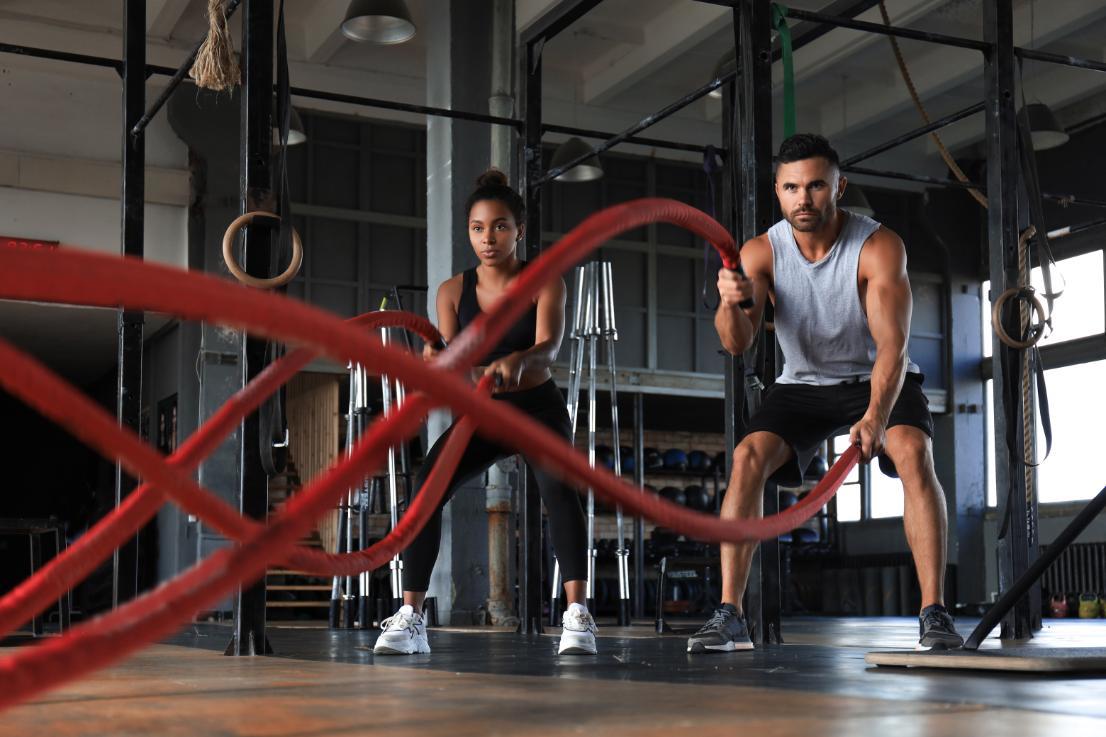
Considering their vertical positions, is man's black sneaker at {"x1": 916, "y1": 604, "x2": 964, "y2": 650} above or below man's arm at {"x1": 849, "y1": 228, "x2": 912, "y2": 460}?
below

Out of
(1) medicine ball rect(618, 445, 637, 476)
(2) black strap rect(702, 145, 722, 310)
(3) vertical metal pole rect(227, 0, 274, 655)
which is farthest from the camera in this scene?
(1) medicine ball rect(618, 445, 637, 476)

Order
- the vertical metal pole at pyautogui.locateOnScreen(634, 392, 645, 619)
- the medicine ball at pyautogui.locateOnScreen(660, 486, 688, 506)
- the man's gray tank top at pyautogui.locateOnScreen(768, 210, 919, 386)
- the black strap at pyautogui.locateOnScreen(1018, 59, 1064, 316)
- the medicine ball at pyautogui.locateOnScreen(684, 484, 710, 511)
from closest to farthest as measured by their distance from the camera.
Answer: the man's gray tank top at pyautogui.locateOnScreen(768, 210, 919, 386) → the black strap at pyautogui.locateOnScreen(1018, 59, 1064, 316) → the vertical metal pole at pyautogui.locateOnScreen(634, 392, 645, 619) → the medicine ball at pyautogui.locateOnScreen(660, 486, 688, 506) → the medicine ball at pyautogui.locateOnScreen(684, 484, 710, 511)

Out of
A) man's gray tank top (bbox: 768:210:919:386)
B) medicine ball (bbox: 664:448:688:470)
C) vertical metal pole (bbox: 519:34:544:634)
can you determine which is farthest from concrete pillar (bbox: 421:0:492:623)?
medicine ball (bbox: 664:448:688:470)

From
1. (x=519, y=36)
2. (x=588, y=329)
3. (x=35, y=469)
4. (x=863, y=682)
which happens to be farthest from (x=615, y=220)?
(x=35, y=469)

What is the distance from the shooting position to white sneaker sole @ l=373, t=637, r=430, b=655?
3457 mm

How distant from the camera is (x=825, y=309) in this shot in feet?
11.3

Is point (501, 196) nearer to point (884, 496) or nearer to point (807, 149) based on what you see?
point (807, 149)

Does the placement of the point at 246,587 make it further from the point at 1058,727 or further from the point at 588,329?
the point at 588,329

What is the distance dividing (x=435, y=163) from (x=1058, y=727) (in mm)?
7811

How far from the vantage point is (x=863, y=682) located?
7.66 feet

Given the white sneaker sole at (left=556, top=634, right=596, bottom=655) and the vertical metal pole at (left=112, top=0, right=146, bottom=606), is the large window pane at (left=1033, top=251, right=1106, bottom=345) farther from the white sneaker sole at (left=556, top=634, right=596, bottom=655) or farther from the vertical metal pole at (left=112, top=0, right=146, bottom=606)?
the white sneaker sole at (left=556, top=634, right=596, bottom=655)

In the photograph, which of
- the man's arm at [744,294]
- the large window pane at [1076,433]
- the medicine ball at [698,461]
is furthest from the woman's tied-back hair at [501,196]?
the medicine ball at [698,461]

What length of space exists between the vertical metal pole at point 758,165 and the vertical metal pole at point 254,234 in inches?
59.2

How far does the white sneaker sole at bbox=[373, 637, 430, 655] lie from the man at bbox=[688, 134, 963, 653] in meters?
0.76
